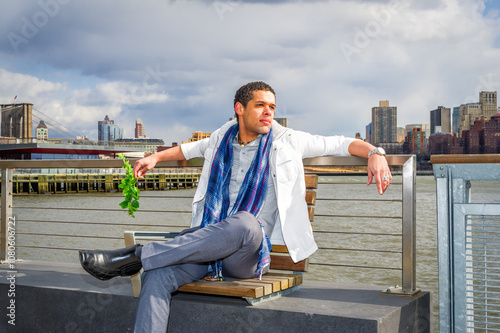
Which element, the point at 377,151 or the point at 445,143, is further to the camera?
the point at 445,143

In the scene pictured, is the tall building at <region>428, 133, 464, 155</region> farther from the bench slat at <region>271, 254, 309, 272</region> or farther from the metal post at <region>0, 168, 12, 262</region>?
the bench slat at <region>271, 254, 309, 272</region>

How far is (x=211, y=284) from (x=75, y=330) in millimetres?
988

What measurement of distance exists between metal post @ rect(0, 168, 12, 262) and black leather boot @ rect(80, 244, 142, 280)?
1651mm

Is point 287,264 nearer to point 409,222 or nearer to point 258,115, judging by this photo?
point 409,222

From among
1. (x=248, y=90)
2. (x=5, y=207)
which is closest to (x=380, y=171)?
(x=248, y=90)

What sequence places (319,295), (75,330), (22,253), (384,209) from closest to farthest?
(319,295), (75,330), (22,253), (384,209)

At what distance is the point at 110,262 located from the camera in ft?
7.67

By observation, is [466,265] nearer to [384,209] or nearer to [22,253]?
[22,253]

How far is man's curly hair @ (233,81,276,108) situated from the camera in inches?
114

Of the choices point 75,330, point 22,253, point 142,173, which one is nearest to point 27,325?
point 75,330

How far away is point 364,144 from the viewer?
9.23 feet

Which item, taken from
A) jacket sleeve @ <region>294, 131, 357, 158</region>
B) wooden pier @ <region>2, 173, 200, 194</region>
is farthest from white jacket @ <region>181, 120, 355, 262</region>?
wooden pier @ <region>2, 173, 200, 194</region>

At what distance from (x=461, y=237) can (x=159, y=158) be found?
1684 mm

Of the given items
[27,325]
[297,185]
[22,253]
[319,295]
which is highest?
[297,185]
